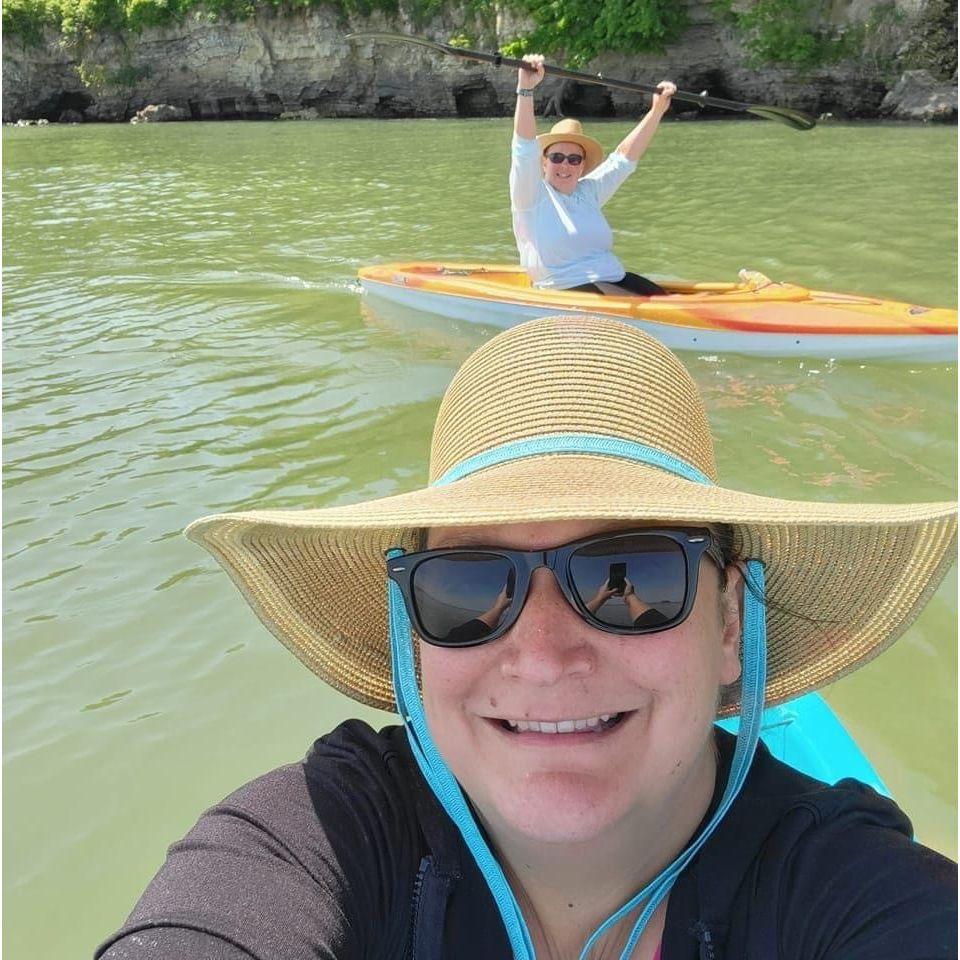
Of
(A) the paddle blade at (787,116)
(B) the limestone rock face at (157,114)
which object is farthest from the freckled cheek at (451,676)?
Result: (B) the limestone rock face at (157,114)

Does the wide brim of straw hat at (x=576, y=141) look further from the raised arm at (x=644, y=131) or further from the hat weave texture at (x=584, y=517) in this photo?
the hat weave texture at (x=584, y=517)

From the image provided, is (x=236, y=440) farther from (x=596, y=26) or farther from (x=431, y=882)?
(x=596, y=26)

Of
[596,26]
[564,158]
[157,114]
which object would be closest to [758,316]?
[564,158]

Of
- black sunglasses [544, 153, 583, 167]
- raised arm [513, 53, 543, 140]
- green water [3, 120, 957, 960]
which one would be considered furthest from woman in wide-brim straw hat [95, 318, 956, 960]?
black sunglasses [544, 153, 583, 167]

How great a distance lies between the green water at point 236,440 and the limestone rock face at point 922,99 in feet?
32.2

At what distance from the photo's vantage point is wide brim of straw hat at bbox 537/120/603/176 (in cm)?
643

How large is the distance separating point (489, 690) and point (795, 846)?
0.49 metres

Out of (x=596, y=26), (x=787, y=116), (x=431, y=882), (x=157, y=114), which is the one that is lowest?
(x=431, y=882)

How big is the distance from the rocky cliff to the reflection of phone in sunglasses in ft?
86.7

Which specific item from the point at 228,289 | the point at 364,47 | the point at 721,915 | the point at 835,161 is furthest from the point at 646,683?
the point at 364,47

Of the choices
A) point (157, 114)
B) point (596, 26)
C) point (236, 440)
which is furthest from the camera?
point (157, 114)

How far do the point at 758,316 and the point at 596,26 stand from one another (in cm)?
2582

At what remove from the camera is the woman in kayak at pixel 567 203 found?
21.1 ft

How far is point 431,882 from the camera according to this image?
1.35m
